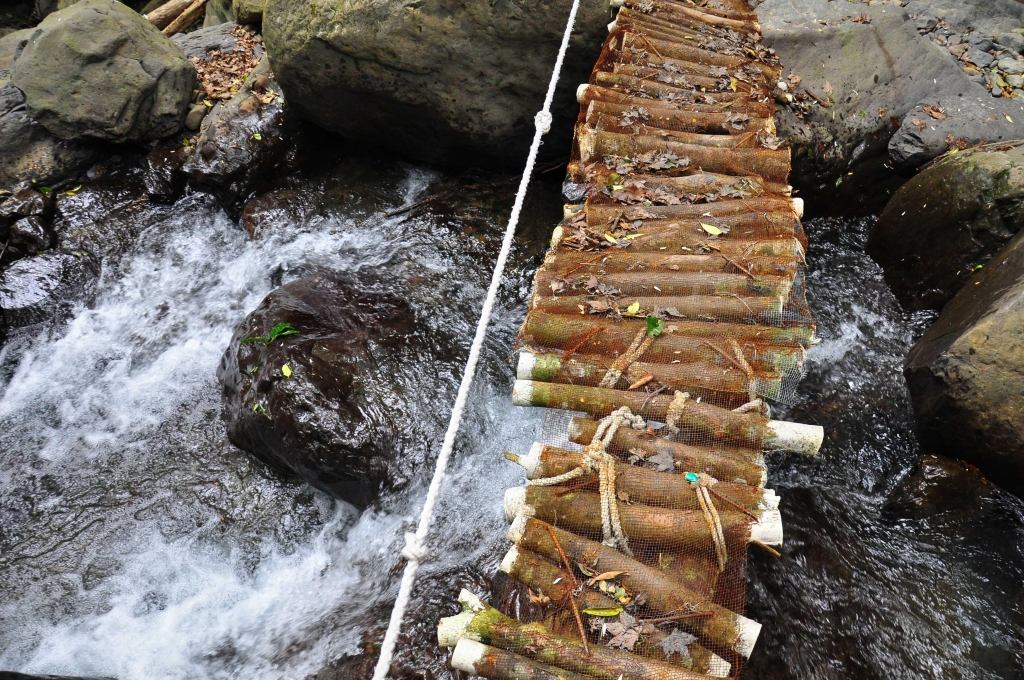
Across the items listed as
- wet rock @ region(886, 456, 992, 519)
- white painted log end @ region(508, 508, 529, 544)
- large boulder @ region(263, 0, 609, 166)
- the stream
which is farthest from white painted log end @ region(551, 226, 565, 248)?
wet rock @ region(886, 456, 992, 519)

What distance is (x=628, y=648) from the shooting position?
2508 mm

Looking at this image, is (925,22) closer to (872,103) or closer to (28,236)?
(872,103)

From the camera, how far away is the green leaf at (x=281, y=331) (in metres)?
5.55

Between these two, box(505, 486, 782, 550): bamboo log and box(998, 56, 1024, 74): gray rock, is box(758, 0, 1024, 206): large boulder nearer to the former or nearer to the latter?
box(998, 56, 1024, 74): gray rock

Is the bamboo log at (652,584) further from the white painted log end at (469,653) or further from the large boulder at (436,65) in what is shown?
the large boulder at (436,65)

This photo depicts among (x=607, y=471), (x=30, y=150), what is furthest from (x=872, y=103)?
(x=30, y=150)

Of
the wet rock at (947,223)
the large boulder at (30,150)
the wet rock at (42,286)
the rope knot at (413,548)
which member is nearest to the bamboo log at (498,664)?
the rope knot at (413,548)

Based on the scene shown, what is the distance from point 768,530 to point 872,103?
547 centimetres

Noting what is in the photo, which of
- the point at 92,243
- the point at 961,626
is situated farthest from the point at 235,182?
the point at 961,626

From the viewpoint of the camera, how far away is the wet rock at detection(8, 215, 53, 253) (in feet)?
25.0

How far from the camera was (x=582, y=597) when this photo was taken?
2645 mm

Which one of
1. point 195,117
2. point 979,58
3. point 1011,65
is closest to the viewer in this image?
point 1011,65

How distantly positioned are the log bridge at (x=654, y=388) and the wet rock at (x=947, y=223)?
6.06 ft

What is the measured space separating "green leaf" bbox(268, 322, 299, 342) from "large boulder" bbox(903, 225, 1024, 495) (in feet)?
17.3
